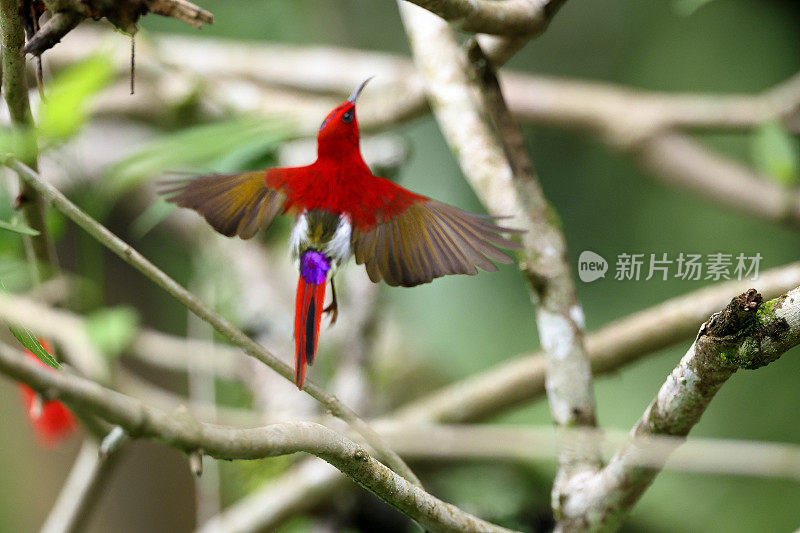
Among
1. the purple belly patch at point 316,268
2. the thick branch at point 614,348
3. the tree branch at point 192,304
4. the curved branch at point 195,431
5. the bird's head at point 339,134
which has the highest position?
the thick branch at point 614,348

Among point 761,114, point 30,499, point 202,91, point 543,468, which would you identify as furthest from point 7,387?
point 761,114

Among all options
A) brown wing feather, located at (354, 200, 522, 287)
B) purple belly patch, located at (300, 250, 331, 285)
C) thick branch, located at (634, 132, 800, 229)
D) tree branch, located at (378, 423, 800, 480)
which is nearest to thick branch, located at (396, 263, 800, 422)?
tree branch, located at (378, 423, 800, 480)

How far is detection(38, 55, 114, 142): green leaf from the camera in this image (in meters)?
0.92

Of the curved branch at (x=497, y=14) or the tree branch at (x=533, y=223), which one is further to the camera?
the tree branch at (x=533, y=223)

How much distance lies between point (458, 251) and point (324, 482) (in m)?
0.78

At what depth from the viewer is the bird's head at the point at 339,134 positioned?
0.54 m

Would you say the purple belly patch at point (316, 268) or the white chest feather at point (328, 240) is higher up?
→ the white chest feather at point (328, 240)

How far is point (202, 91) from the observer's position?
4.97 feet

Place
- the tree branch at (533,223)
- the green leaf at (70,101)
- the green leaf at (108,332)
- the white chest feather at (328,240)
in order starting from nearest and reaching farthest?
the white chest feather at (328,240)
the tree branch at (533,223)
the green leaf at (70,101)
the green leaf at (108,332)

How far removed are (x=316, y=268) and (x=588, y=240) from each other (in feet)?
4.46

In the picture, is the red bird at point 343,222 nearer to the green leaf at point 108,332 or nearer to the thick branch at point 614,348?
the thick branch at point 614,348

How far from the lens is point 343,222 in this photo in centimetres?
51

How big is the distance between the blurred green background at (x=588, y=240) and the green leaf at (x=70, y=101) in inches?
22.8

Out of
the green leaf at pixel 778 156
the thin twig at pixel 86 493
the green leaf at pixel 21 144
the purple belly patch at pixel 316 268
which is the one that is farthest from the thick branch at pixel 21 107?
the green leaf at pixel 778 156
